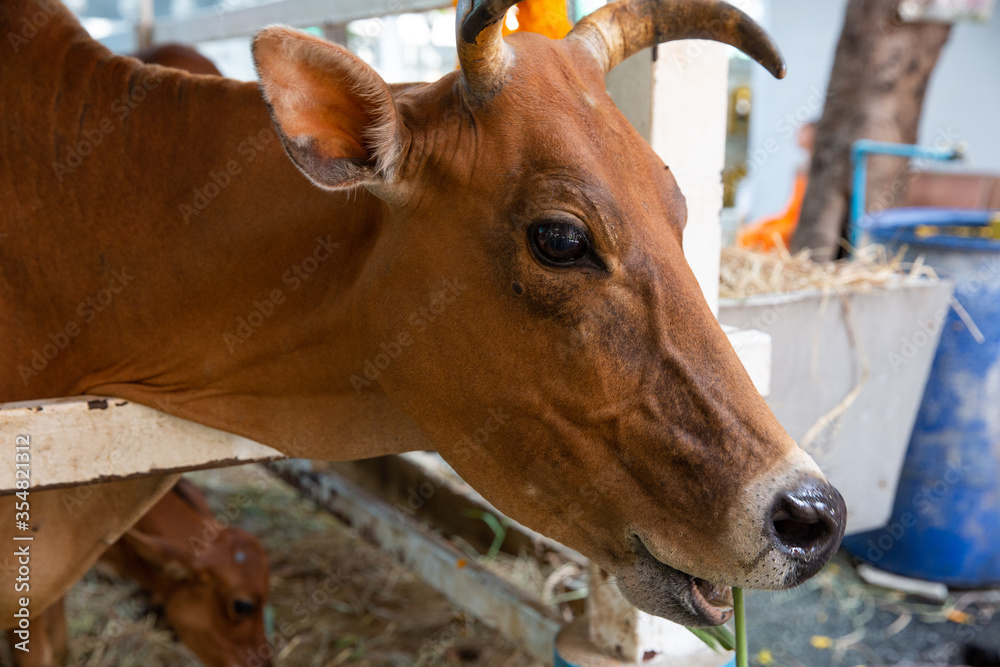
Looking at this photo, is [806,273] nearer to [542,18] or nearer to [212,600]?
[542,18]

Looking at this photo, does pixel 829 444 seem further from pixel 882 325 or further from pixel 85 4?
pixel 85 4

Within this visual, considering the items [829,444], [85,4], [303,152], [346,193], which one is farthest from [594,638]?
[85,4]

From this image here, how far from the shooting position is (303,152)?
54.7 inches

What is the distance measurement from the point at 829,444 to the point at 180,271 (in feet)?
8.88

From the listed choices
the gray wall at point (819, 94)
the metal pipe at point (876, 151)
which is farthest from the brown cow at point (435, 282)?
the gray wall at point (819, 94)

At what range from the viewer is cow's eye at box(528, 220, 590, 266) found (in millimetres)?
1386

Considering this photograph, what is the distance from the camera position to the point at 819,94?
36.2 feet

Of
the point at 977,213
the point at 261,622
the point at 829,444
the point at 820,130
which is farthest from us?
the point at 820,130

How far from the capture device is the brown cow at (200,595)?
9.56 feet

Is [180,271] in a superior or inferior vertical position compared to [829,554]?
superior

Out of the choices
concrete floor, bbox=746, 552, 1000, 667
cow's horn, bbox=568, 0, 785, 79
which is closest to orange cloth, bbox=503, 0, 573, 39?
cow's horn, bbox=568, 0, 785, 79

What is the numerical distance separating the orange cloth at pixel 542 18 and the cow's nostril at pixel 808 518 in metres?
1.26

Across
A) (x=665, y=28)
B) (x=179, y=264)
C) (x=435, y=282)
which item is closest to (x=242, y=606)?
(x=179, y=264)

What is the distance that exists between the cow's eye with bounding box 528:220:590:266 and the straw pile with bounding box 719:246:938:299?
1.82 m
